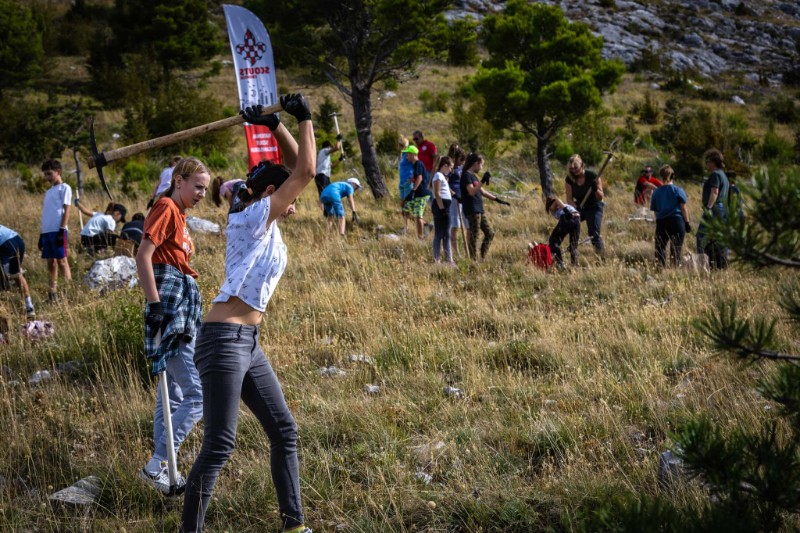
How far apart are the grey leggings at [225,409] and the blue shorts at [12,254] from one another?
211 inches

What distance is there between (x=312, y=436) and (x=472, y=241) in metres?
5.47

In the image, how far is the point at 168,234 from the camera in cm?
362

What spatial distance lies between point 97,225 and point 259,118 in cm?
771

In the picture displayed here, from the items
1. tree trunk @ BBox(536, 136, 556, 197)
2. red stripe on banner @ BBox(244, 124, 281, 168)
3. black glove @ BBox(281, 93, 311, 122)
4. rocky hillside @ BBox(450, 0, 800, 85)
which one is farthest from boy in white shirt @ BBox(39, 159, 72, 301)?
rocky hillside @ BBox(450, 0, 800, 85)

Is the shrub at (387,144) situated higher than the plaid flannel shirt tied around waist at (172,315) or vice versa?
the plaid flannel shirt tied around waist at (172,315)

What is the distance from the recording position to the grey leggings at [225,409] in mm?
2795

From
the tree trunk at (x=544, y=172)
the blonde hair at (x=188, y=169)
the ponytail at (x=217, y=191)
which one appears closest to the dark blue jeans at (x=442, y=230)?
the ponytail at (x=217, y=191)

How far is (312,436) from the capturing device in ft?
13.2

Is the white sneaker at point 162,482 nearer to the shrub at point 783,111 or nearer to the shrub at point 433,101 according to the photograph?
the shrub at point 433,101

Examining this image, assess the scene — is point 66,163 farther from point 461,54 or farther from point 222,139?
point 461,54

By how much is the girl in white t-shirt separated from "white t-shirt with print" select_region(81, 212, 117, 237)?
189 inches

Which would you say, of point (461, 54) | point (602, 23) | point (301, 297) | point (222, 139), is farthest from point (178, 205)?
point (602, 23)

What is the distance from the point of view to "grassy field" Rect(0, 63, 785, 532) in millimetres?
3305

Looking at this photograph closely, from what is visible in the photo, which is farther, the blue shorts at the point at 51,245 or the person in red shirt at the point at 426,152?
the person in red shirt at the point at 426,152
